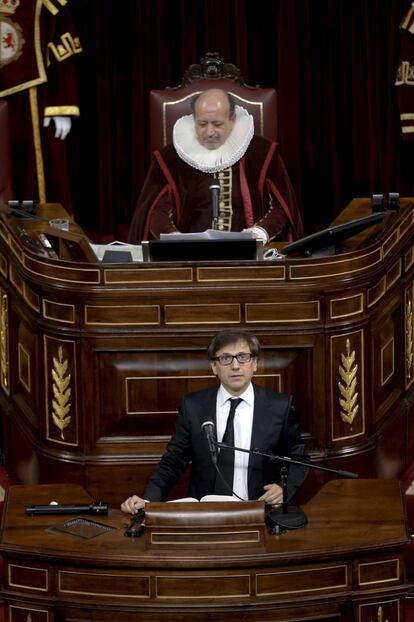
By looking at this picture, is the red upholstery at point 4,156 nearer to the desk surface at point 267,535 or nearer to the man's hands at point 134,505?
the desk surface at point 267,535

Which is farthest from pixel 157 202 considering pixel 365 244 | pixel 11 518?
pixel 11 518

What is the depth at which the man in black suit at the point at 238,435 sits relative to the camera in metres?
5.33

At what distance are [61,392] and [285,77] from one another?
392cm

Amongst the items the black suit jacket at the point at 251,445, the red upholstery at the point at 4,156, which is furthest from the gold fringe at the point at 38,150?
the black suit jacket at the point at 251,445

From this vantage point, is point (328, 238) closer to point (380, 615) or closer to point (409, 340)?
point (409, 340)

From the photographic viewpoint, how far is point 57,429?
20.2 ft

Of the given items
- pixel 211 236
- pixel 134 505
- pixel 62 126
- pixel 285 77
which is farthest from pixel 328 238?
pixel 285 77

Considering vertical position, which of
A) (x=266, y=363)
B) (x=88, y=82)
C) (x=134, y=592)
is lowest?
(x=134, y=592)

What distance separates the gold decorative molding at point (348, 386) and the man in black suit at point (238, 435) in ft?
2.36

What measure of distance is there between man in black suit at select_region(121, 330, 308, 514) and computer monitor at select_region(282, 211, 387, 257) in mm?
1079

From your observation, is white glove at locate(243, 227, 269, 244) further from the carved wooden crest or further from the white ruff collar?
the carved wooden crest

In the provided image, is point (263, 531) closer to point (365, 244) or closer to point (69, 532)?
point (69, 532)

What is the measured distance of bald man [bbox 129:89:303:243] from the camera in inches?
305

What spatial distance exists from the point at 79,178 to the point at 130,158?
0.35 m
